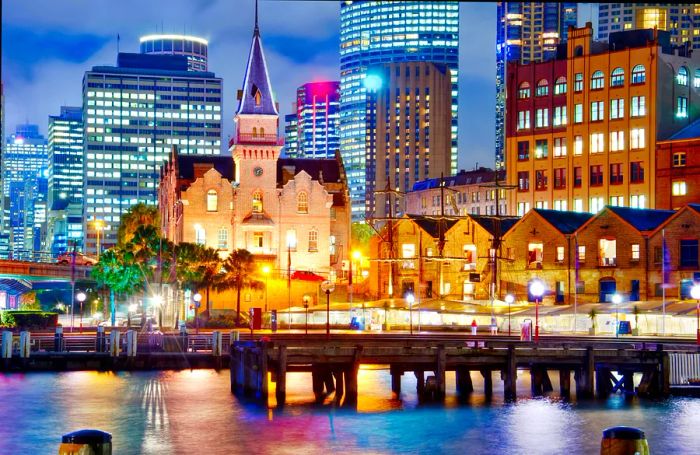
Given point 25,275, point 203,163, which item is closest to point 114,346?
point 25,275

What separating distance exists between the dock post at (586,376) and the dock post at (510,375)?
330cm

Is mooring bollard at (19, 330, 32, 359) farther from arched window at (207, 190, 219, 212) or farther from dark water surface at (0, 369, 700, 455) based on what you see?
arched window at (207, 190, 219, 212)

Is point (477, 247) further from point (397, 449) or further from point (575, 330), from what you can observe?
point (397, 449)

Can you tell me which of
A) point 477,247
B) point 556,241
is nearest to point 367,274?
point 477,247

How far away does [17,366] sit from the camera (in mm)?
67250

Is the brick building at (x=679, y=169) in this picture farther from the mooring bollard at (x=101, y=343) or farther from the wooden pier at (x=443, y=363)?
the mooring bollard at (x=101, y=343)

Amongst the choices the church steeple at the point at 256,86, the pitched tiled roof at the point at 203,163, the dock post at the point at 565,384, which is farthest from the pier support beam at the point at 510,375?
the pitched tiled roof at the point at 203,163

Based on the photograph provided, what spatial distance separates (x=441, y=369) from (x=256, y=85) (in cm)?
7908

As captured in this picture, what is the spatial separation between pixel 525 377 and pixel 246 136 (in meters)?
62.8

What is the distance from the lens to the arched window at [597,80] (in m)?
131

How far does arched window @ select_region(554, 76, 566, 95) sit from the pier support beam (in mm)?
85627

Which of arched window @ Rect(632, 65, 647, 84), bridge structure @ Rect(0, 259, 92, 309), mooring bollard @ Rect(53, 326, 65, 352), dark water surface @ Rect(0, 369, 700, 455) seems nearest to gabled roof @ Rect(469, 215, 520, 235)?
arched window @ Rect(632, 65, 647, 84)

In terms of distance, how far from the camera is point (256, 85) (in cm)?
12606

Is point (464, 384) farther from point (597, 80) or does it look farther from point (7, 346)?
point (597, 80)
